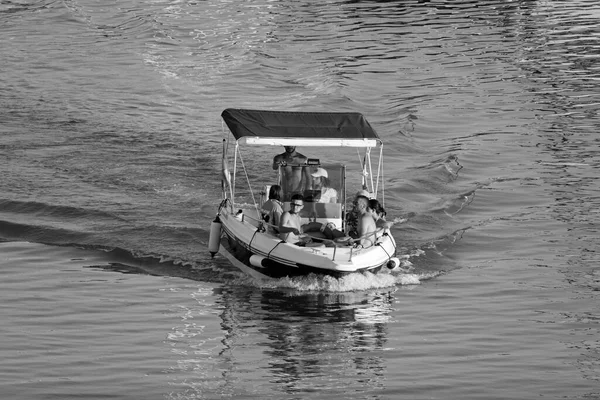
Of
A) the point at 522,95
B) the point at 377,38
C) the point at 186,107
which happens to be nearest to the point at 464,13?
the point at 377,38

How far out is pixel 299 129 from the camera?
22578 millimetres

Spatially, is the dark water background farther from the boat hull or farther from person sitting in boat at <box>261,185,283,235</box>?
person sitting in boat at <box>261,185,283,235</box>

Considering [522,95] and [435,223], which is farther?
[522,95]

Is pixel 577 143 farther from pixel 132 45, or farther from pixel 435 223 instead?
pixel 132 45

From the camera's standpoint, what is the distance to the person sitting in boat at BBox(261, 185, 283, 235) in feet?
72.2

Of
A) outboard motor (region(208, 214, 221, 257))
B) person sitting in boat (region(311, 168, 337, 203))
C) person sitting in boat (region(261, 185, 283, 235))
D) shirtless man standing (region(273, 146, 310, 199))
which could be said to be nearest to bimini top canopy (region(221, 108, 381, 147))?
person sitting in boat (region(311, 168, 337, 203))

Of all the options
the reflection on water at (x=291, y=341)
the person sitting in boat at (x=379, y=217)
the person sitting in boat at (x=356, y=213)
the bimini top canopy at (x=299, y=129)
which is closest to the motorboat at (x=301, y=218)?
the bimini top canopy at (x=299, y=129)

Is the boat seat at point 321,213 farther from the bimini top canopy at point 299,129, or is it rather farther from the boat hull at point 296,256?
the bimini top canopy at point 299,129

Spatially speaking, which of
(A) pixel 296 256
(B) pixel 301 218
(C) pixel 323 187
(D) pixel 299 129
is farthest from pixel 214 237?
(A) pixel 296 256

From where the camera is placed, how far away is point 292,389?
16250 millimetres

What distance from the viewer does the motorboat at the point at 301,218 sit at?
2091cm

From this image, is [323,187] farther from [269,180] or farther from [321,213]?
[269,180]

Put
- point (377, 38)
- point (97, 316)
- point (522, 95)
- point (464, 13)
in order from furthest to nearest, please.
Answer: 1. point (464, 13)
2. point (377, 38)
3. point (522, 95)
4. point (97, 316)

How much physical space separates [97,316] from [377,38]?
33.5 metres
